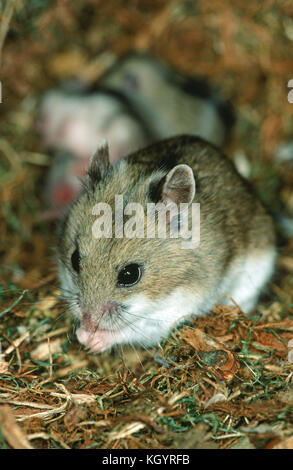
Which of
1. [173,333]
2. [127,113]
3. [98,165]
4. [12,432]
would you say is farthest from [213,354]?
[127,113]

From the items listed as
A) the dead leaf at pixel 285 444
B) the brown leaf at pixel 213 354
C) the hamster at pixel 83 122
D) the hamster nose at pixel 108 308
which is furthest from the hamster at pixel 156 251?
the hamster at pixel 83 122

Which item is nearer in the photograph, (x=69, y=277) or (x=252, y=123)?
(x=69, y=277)

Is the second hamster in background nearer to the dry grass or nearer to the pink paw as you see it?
the dry grass

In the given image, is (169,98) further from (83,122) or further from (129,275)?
(129,275)

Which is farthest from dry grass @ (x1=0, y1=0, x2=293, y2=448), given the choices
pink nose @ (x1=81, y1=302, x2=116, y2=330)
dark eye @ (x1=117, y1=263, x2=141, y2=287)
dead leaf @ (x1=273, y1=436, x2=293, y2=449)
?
dark eye @ (x1=117, y1=263, x2=141, y2=287)
